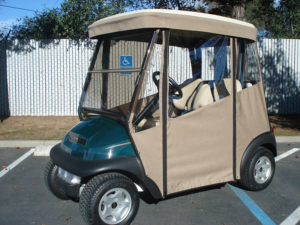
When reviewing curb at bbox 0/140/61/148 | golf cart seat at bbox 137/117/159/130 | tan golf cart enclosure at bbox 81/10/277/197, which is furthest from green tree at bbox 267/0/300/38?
golf cart seat at bbox 137/117/159/130

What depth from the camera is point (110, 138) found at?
121 inches

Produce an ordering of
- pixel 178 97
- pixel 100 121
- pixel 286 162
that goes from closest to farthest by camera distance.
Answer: pixel 100 121 → pixel 178 97 → pixel 286 162

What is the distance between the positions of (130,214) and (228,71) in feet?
6.89

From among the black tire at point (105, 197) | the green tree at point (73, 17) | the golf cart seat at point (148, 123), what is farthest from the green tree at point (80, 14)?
the black tire at point (105, 197)

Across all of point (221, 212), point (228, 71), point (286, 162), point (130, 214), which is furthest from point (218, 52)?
point (286, 162)

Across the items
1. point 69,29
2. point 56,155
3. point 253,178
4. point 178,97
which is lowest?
point 253,178

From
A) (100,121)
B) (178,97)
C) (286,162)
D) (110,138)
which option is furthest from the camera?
(286,162)

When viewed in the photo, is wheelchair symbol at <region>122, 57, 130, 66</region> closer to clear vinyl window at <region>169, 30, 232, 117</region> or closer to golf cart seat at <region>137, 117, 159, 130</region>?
clear vinyl window at <region>169, 30, 232, 117</region>

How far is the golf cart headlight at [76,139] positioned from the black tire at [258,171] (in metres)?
2.14

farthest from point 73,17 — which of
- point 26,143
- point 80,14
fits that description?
point 26,143

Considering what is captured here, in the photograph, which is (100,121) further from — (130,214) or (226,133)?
(226,133)

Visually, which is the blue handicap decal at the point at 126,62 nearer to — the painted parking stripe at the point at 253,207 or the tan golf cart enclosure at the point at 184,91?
the tan golf cart enclosure at the point at 184,91

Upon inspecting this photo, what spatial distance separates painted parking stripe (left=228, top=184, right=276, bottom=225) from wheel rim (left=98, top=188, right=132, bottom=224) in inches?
61.2

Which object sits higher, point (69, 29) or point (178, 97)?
point (69, 29)
